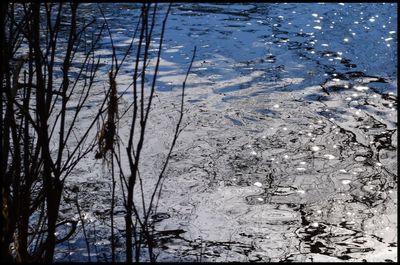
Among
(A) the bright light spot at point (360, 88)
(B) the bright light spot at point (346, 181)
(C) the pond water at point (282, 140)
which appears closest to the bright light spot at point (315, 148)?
(C) the pond water at point (282, 140)

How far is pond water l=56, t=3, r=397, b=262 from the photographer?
142 inches

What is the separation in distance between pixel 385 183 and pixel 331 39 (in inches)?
149

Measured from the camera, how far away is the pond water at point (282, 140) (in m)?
3.60

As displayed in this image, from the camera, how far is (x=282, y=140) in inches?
198

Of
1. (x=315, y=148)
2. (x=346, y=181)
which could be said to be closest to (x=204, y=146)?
(x=315, y=148)

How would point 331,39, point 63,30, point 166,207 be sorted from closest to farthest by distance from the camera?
point 166,207, point 331,39, point 63,30

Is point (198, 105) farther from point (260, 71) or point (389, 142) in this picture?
point (389, 142)

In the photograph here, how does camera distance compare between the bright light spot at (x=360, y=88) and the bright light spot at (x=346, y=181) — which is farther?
the bright light spot at (x=360, y=88)

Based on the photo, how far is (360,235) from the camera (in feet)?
11.8

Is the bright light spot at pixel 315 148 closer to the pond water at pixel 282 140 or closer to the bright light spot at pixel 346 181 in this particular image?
the pond water at pixel 282 140

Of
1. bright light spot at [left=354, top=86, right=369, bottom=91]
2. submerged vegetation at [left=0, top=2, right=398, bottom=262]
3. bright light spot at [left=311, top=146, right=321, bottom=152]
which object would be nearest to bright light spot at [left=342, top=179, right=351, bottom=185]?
submerged vegetation at [left=0, top=2, right=398, bottom=262]

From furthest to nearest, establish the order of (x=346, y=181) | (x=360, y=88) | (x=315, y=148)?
(x=360, y=88) → (x=315, y=148) → (x=346, y=181)

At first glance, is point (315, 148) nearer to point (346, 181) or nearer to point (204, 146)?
point (346, 181)

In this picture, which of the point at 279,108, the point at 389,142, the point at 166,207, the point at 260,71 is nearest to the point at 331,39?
the point at 260,71
